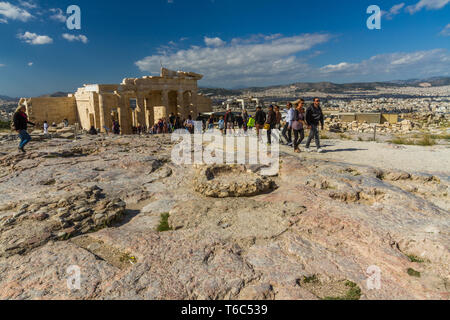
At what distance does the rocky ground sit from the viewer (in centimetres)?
297

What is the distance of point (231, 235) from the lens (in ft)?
13.1

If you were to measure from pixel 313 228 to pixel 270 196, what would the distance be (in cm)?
138

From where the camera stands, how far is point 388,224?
13.3 feet

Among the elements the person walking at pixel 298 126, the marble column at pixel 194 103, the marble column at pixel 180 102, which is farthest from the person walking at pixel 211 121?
the person walking at pixel 298 126

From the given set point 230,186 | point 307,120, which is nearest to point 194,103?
point 307,120

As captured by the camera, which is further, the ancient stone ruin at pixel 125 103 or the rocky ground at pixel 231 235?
the ancient stone ruin at pixel 125 103

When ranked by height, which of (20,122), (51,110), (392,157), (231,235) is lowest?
(231,235)

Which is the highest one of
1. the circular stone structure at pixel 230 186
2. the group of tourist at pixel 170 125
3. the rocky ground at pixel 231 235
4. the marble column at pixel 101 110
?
the marble column at pixel 101 110

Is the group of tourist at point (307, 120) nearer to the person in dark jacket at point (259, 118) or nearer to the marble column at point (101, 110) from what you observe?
the person in dark jacket at point (259, 118)

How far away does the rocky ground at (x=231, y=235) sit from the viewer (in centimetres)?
297

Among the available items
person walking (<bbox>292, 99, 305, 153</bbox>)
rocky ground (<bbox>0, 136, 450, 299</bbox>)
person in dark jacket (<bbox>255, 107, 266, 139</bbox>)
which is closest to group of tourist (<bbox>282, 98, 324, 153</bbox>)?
person walking (<bbox>292, 99, 305, 153</bbox>)

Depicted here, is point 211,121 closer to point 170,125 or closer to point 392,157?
point 170,125
